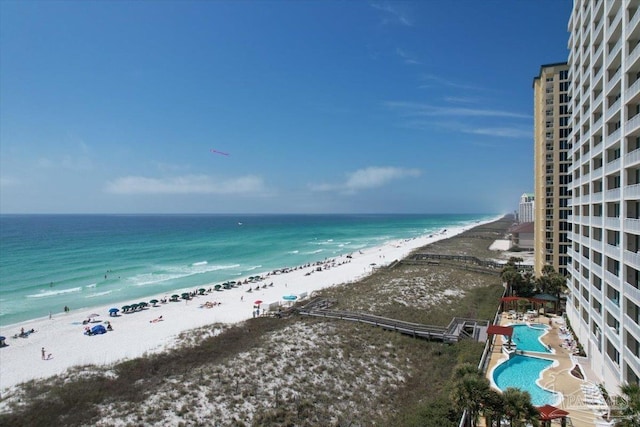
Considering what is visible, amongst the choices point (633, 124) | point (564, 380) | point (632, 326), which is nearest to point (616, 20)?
point (633, 124)

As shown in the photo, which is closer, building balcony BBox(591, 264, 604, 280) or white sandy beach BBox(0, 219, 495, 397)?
building balcony BBox(591, 264, 604, 280)

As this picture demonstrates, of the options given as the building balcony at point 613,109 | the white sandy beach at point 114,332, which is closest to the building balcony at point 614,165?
the building balcony at point 613,109

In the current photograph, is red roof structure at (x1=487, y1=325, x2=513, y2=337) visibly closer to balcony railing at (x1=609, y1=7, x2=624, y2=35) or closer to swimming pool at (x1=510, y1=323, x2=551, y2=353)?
swimming pool at (x1=510, y1=323, x2=551, y2=353)

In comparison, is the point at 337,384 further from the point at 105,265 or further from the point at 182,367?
Result: the point at 105,265

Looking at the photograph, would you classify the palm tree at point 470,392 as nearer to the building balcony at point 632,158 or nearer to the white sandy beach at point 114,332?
the building balcony at point 632,158

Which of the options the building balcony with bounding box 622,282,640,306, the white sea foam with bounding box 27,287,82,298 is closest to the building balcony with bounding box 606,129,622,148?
the building balcony with bounding box 622,282,640,306

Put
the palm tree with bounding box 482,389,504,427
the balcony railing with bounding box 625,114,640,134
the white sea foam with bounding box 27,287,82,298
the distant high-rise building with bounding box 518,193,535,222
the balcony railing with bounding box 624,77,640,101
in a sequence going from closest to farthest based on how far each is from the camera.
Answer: the palm tree with bounding box 482,389,504,427 → the balcony railing with bounding box 624,77,640,101 → the balcony railing with bounding box 625,114,640,134 → the white sea foam with bounding box 27,287,82,298 → the distant high-rise building with bounding box 518,193,535,222
